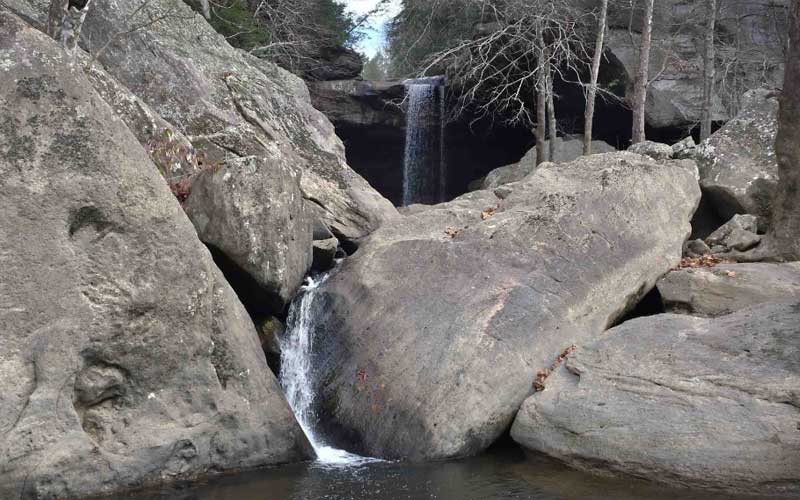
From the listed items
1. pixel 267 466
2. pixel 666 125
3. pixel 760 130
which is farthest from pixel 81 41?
pixel 666 125

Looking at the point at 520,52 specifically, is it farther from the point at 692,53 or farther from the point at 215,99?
the point at 215,99

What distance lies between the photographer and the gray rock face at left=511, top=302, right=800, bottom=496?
21.4ft

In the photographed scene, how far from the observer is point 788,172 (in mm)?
10211

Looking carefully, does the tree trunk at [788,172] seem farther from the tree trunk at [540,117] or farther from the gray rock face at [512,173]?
the gray rock face at [512,173]

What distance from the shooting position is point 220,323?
7.57 m

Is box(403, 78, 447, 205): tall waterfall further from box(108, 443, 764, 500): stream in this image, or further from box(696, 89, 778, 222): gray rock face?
box(108, 443, 764, 500): stream

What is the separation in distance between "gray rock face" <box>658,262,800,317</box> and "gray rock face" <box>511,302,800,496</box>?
3.62 ft

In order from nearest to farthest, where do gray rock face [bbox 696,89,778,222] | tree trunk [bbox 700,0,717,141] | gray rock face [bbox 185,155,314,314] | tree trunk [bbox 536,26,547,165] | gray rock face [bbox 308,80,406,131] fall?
gray rock face [bbox 185,155,314,314]
gray rock face [bbox 696,89,778,222]
tree trunk [bbox 700,0,717,141]
tree trunk [bbox 536,26,547,165]
gray rock face [bbox 308,80,406,131]

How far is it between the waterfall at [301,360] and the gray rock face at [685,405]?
2.56 metres

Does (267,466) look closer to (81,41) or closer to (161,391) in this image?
(161,391)

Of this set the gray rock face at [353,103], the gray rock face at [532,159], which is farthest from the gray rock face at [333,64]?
the gray rock face at [532,159]

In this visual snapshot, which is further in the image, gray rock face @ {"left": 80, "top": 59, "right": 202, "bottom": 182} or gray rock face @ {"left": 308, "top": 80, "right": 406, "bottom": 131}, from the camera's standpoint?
gray rock face @ {"left": 308, "top": 80, "right": 406, "bottom": 131}

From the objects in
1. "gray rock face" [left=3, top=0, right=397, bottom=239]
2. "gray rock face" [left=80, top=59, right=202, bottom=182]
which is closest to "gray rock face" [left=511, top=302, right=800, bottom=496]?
"gray rock face" [left=3, top=0, right=397, bottom=239]

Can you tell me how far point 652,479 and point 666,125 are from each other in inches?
651
